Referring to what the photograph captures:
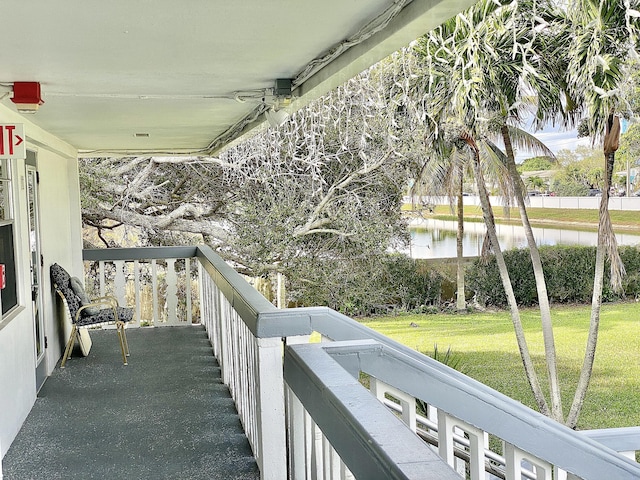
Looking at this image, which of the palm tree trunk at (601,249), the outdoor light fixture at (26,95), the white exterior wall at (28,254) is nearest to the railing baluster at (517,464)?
the white exterior wall at (28,254)

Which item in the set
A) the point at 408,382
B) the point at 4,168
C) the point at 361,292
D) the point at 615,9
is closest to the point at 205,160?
the point at 361,292

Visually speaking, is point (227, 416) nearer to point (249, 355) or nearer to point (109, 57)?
point (249, 355)

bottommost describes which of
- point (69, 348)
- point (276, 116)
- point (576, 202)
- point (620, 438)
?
point (69, 348)

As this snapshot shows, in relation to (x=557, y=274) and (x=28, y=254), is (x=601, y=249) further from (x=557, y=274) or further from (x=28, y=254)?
(x=28, y=254)

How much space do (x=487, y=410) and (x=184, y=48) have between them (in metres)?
1.78

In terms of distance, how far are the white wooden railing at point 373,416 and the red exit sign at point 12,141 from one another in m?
1.47

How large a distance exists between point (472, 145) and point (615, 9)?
369 cm

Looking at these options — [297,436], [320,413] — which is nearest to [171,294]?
[297,436]

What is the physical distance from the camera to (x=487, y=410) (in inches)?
71.9

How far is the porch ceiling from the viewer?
7.03 feet

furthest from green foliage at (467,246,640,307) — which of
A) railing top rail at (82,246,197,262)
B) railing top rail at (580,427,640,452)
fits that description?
railing top rail at (580,427,640,452)

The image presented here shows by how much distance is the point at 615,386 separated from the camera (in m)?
16.3

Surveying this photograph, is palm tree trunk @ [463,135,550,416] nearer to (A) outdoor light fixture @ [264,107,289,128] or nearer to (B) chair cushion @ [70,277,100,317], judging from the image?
(B) chair cushion @ [70,277,100,317]

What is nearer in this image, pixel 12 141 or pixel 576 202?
pixel 12 141
